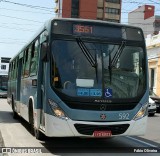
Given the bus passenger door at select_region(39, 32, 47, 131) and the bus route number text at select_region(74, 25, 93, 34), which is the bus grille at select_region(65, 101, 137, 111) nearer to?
the bus passenger door at select_region(39, 32, 47, 131)

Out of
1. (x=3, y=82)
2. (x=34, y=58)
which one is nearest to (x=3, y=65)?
(x=3, y=82)

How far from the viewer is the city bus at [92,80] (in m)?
9.62

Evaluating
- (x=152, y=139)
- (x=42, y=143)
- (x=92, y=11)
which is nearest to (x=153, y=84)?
(x=152, y=139)

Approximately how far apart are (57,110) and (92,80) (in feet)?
3.48

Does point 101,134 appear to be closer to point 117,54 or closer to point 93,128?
point 93,128

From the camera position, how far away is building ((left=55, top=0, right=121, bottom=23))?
102m

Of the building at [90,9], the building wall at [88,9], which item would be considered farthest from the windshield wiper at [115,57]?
the building wall at [88,9]

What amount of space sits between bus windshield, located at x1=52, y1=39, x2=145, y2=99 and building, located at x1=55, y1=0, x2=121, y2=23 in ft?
281

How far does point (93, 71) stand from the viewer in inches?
390

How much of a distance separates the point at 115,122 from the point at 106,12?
107 m

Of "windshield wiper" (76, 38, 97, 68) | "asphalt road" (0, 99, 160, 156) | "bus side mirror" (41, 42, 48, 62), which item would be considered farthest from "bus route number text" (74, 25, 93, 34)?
"asphalt road" (0, 99, 160, 156)

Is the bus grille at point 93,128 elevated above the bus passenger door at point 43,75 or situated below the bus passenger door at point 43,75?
below

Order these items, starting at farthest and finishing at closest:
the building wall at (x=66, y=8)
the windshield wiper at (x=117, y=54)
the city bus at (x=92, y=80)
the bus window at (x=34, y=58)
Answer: the building wall at (x=66, y=8) < the bus window at (x=34, y=58) < the windshield wiper at (x=117, y=54) < the city bus at (x=92, y=80)

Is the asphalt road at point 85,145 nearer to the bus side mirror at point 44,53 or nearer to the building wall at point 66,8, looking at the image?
the bus side mirror at point 44,53
